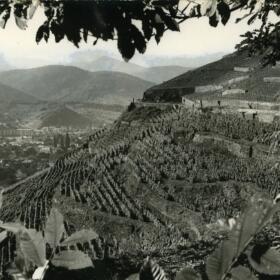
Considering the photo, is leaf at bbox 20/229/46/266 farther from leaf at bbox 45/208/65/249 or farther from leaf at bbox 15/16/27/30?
leaf at bbox 15/16/27/30

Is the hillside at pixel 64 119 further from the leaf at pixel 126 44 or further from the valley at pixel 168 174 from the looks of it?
the leaf at pixel 126 44

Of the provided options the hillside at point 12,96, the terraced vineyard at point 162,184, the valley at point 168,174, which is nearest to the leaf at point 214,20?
the valley at point 168,174

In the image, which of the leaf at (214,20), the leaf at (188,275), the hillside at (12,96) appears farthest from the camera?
the hillside at (12,96)

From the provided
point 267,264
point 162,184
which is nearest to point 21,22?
point 267,264

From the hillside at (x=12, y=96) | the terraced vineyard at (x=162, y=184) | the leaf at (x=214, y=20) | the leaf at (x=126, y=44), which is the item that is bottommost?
the terraced vineyard at (x=162, y=184)

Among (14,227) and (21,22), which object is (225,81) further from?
(14,227)
